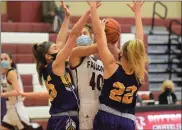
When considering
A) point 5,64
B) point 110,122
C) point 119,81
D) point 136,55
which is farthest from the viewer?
point 5,64

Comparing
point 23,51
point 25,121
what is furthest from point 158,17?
point 25,121

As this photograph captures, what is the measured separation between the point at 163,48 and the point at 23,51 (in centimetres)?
384

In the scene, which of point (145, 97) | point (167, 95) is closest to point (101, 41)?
point (167, 95)

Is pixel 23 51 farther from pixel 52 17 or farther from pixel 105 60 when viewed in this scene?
pixel 105 60

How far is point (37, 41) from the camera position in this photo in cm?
1068

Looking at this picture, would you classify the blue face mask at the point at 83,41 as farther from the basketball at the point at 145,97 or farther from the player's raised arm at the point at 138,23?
the basketball at the point at 145,97

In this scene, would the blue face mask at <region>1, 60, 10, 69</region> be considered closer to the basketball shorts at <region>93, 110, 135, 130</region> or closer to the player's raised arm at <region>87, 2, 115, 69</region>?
the basketball shorts at <region>93, 110, 135, 130</region>

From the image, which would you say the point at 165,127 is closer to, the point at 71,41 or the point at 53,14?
the point at 71,41

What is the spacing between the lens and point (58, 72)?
4.32m

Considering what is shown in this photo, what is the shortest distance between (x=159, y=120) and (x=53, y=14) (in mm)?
4511

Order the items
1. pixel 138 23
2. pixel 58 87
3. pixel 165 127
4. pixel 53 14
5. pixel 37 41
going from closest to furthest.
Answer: pixel 58 87 < pixel 138 23 < pixel 165 127 < pixel 37 41 < pixel 53 14

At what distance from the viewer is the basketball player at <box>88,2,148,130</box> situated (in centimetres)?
406

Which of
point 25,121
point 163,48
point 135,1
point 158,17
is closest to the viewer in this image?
point 135,1

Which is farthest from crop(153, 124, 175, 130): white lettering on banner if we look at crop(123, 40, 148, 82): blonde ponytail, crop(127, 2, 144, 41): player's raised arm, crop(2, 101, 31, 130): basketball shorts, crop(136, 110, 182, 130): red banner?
crop(123, 40, 148, 82): blonde ponytail
